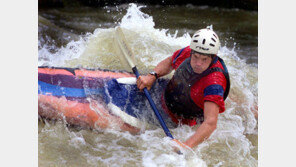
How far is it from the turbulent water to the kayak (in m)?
0.12

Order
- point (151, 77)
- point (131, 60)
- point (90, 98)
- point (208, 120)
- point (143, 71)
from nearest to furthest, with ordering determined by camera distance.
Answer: point (208, 120) < point (90, 98) < point (151, 77) < point (131, 60) < point (143, 71)

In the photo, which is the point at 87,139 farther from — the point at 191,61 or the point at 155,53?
the point at 155,53

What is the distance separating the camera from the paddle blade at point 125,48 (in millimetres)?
3562

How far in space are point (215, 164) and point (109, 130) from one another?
39.2 inches

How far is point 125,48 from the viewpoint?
12.3 ft

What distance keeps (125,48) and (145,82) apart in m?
0.73

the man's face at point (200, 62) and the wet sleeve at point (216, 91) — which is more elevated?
the man's face at point (200, 62)

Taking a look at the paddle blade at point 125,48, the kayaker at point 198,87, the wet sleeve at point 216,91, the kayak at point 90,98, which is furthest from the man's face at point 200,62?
the paddle blade at point 125,48

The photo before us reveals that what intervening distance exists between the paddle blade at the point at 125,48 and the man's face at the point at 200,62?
0.87m

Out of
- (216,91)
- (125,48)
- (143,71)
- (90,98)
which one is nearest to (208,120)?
(216,91)

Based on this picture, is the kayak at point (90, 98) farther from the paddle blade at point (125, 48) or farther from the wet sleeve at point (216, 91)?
the wet sleeve at point (216, 91)

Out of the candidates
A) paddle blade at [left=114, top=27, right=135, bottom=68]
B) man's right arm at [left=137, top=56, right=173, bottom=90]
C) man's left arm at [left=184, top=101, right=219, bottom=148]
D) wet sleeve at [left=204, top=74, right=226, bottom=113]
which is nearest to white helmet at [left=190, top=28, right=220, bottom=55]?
wet sleeve at [left=204, top=74, right=226, bottom=113]

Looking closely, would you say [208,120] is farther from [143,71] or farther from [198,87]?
[143,71]

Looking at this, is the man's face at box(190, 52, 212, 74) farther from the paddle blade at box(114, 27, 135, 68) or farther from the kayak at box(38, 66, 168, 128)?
the paddle blade at box(114, 27, 135, 68)
